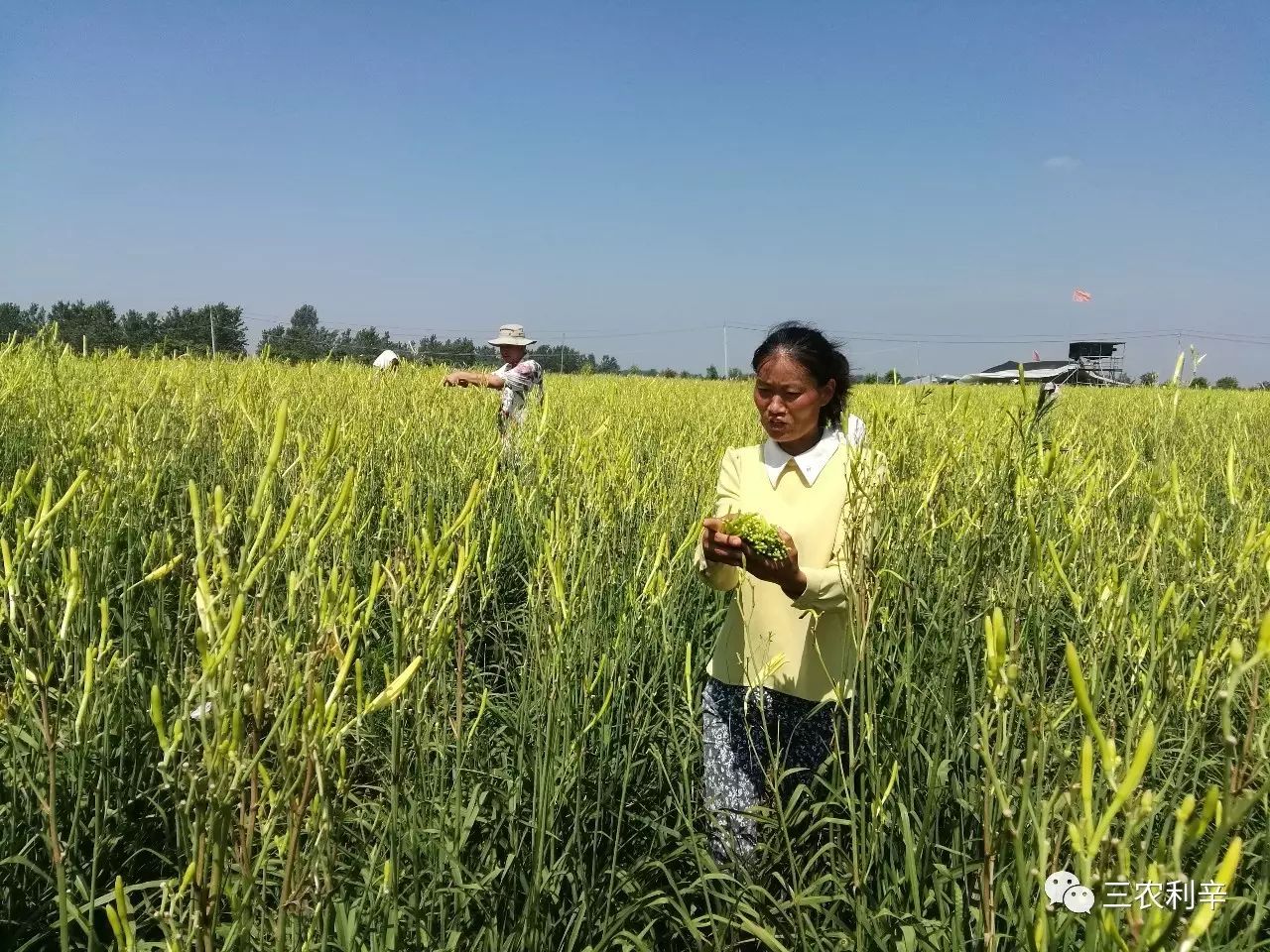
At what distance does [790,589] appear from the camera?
152 cm

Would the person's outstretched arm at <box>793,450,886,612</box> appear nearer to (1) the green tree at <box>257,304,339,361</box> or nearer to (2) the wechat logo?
(2) the wechat logo

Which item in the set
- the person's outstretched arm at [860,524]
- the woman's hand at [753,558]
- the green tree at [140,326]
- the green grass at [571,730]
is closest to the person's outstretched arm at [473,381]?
the green grass at [571,730]

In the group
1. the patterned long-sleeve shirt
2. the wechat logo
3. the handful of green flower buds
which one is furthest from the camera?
the patterned long-sleeve shirt

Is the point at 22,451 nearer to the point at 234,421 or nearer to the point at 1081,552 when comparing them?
the point at 234,421

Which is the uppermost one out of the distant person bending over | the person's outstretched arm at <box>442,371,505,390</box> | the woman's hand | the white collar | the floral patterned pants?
the distant person bending over

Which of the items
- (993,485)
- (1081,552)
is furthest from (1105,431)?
(993,485)

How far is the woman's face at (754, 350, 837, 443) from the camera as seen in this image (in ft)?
5.90

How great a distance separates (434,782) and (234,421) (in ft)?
7.62

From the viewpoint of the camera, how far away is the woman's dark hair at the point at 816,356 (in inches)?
71.3

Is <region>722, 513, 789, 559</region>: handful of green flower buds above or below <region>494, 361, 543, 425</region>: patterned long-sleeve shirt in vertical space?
below

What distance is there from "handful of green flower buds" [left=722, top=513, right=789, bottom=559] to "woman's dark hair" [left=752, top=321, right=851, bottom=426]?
0.52 meters

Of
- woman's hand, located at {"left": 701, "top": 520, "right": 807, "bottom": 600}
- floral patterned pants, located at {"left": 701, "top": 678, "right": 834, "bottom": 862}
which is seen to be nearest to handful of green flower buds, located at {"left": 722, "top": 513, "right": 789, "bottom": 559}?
woman's hand, located at {"left": 701, "top": 520, "right": 807, "bottom": 600}

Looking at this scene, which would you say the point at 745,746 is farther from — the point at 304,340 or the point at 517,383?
the point at 304,340

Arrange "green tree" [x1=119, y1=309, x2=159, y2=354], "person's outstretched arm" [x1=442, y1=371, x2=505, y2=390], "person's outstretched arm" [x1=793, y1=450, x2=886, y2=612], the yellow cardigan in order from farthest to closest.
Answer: "green tree" [x1=119, y1=309, x2=159, y2=354] → "person's outstretched arm" [x1=442, y1=371, x2=505, y2=390] → the yellow cardigan → "person's outstretched arm" [x1=793, y1=450, x2=886, y2=612]
